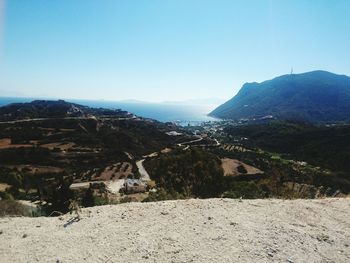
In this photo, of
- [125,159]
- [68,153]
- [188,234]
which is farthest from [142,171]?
[188,234]

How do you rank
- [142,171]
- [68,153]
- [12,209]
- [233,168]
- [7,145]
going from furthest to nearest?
[7,145], [68,153], [233,168], [142,171], [12,209]

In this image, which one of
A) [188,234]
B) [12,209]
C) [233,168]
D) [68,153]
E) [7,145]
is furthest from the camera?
[7,145]

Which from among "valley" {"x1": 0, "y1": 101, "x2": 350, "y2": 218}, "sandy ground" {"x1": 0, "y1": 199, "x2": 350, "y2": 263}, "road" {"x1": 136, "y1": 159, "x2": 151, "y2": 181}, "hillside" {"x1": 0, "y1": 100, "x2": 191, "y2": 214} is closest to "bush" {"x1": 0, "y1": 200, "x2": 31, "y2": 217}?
"sandy ground" {"x1": 0, "y1": 199, "x2": 350, "y2": 263}

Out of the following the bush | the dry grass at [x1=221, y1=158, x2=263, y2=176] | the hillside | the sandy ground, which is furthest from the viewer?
the dry grass at [x1=221, y1=158, x2=263, y2=176]

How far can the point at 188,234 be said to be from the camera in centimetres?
693

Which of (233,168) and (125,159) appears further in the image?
(125,159)

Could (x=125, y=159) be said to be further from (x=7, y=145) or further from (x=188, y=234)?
(x=188, y=234)

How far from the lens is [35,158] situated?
73312 millimetres

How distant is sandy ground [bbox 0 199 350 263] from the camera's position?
6105mm

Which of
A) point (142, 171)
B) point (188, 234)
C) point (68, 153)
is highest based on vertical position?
point (188, 234)

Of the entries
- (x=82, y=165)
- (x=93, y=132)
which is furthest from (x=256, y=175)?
(x=93, y=132)

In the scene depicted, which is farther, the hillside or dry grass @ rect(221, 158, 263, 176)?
dry grass @ rect(221, 158, 263, 176)

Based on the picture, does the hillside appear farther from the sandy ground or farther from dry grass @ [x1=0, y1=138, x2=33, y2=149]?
the sandy ground

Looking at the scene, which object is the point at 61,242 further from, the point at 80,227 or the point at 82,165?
the point at 82,165
